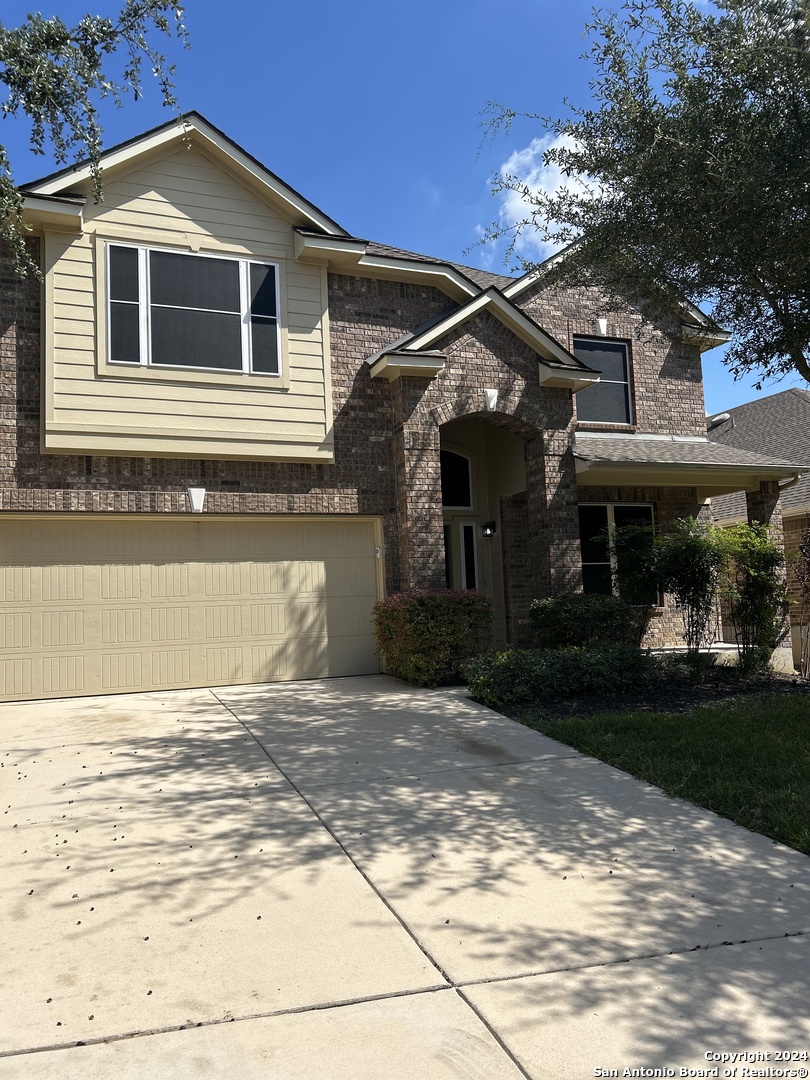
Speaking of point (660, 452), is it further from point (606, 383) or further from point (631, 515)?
point (606, 383)

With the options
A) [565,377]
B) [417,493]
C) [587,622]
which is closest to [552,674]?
[587,622]

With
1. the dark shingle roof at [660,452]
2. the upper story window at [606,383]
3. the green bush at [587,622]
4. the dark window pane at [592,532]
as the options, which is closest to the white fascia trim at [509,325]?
the dark shingle roof at [660,452]

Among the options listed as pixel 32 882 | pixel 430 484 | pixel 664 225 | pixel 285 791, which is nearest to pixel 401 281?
pixel 430 484

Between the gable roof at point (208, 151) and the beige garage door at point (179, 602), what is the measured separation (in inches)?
168

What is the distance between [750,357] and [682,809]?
22.1 ft

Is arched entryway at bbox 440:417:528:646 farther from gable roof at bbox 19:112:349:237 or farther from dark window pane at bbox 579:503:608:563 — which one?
gable roof at bbox 19:112:349:237

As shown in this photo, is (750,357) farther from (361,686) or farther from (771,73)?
(361,686)

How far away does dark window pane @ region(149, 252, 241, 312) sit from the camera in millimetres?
11102

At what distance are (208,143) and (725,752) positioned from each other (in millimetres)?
10277

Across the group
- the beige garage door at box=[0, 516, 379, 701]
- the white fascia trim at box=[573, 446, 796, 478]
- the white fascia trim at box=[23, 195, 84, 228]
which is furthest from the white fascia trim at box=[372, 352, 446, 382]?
the white fascia trim at box=[23, 195, 84, 228]

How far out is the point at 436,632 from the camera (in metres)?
10.7

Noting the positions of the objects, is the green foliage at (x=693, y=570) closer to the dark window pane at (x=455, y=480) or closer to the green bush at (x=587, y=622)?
the green bush at (x=587, y=622)

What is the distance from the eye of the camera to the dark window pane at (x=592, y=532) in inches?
580

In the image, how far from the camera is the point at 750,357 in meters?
10.4
